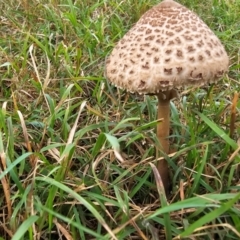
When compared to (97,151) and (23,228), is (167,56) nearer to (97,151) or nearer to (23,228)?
(97,151)

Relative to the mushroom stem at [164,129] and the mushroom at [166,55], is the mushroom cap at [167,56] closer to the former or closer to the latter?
the mushroom at [166,55]

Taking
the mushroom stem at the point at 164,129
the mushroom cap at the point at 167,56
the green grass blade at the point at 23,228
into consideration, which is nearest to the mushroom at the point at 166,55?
the mushroom cap at the point at 167,56

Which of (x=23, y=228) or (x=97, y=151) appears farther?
(x=97, y=151)

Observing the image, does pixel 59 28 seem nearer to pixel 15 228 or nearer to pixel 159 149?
pixel 159 149

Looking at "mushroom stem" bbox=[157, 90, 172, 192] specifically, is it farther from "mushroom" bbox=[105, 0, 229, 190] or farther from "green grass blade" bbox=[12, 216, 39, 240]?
"green grass blade" bbox=[12, 216, 39, 240]

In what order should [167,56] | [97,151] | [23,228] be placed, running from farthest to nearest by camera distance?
1. [97,151]
2. [167,56]
3. [23,228]

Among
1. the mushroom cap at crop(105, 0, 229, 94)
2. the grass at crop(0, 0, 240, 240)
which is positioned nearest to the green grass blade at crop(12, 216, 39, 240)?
the grass at crop(0, 0, 240, 240)

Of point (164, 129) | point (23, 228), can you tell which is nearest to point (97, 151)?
point (164, 129)
